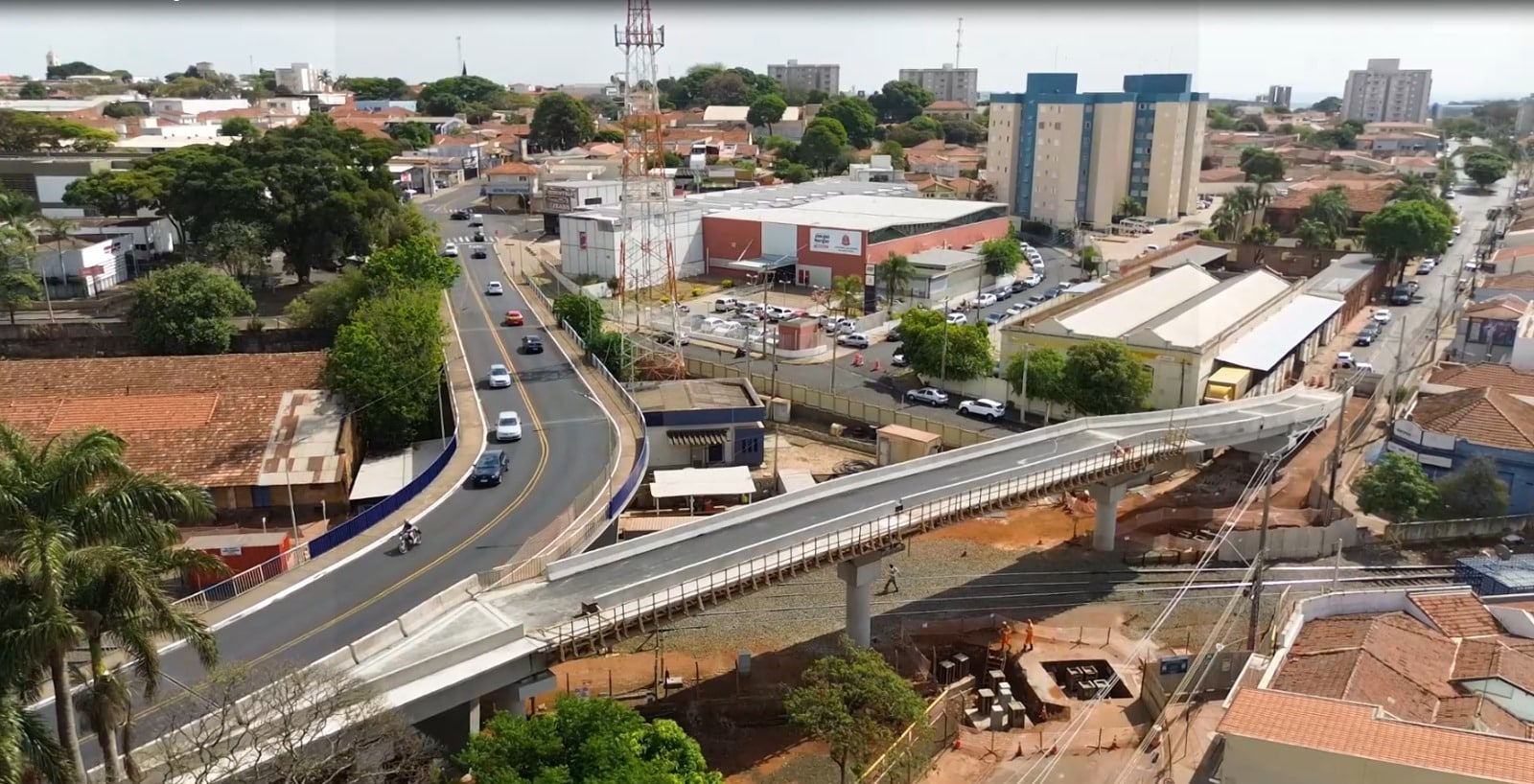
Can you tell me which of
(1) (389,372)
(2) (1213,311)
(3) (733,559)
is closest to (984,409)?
(2) (1213,311)

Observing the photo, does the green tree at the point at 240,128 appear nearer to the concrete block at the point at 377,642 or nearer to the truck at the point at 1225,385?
the concrete block at the point at 377,642

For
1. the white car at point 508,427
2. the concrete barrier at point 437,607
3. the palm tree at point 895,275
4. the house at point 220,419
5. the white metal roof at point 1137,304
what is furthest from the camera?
the palm tree at point 895,275

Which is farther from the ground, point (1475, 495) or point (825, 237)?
point (825, 237)

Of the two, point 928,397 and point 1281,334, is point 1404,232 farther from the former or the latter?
point 928,397

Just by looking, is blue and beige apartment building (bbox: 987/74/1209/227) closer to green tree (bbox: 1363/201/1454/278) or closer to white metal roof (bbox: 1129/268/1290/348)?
green tree (bbox: 1363/201/1454/278)

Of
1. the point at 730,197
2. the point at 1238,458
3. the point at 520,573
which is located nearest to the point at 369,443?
the point at 520,573

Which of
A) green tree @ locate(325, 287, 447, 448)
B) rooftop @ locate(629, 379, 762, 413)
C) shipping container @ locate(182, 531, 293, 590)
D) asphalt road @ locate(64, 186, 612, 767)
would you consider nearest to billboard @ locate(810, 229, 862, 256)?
rooftop @ locate(629, 379, 762, 413)

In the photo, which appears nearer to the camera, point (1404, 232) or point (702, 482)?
point (702, 482)

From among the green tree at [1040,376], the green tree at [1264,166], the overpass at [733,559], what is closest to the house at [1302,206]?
the green tree at [1264,166]
